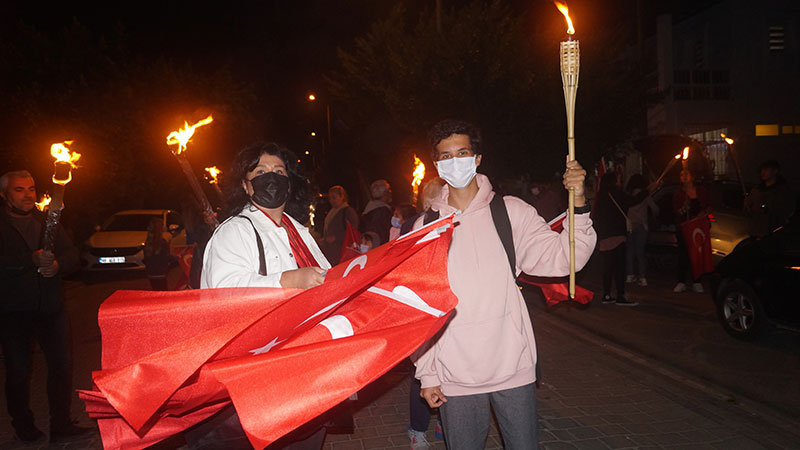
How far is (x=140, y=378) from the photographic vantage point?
2287 mm

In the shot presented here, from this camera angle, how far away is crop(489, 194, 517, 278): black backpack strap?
118 inches

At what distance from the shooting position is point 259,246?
9.26ft

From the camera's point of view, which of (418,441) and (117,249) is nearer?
(418,441)

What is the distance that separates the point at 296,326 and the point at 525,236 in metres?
1.27

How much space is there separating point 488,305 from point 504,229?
40 cm

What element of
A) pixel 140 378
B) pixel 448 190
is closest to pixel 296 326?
pixel 140 378

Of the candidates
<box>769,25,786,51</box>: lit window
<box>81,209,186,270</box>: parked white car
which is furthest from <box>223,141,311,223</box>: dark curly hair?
<box>769,25,786,51</box>: lit window

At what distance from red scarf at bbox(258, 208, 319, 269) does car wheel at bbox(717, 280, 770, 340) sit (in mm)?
6207

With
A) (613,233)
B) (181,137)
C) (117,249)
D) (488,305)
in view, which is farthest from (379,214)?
(117,249)

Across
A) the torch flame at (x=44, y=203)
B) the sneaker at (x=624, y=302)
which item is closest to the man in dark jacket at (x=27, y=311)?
the torch flame at (x=44, y=203)

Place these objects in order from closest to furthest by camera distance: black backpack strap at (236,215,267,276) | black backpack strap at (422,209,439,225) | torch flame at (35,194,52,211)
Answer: black backpack strap at (236,215,267,276)
black backpack strap at (422,209,439,225)
torch flame at (35,194,52,211)

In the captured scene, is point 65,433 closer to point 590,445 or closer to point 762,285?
point 590,445

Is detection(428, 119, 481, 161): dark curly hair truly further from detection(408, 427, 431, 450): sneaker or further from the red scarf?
detection(408, 427, 431, 450): sneaker

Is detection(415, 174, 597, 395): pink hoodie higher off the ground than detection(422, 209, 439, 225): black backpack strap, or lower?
lower
